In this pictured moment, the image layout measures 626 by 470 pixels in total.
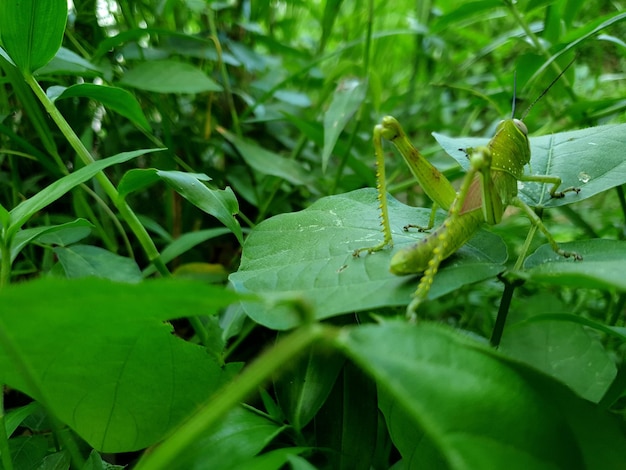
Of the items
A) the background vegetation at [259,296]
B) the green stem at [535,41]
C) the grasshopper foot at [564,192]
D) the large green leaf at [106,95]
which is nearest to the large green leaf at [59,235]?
the background vegetation at [259,296]

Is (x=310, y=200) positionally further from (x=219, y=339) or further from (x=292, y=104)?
(x=219, y=339)

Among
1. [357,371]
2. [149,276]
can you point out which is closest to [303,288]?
[357,371]

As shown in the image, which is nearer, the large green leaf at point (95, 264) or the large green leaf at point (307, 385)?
the large green leaf at point (307, 385)

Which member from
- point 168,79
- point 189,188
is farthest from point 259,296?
point 168,79

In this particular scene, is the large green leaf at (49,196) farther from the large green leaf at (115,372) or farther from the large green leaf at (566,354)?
the large green leaf at (566,354)

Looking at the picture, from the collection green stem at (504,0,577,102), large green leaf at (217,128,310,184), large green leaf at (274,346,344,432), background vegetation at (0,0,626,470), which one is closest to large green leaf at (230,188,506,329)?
background vegetation at (0,0,626,470)
